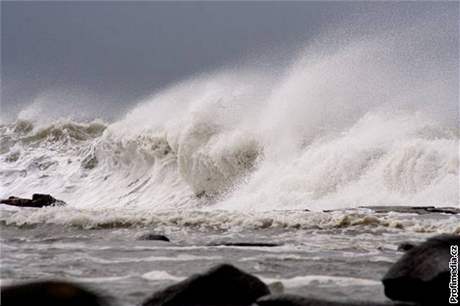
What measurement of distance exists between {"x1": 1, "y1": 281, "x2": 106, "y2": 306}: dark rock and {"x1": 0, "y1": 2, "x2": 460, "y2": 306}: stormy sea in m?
0.60

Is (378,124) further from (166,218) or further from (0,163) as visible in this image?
(0,163)

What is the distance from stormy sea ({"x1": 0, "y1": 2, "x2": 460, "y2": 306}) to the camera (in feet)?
18.8

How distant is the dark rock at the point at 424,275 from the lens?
12.4 feet

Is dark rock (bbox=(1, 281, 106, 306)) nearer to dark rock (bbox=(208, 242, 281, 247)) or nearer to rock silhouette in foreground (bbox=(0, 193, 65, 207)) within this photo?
dark rock (bbox=(208, 242, 281, 247))

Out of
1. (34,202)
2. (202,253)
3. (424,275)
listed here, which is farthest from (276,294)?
(34,202)

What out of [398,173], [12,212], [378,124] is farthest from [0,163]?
[398,173]

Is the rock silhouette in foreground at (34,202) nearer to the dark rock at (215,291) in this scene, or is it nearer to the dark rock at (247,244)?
the dark rock at (247,244)

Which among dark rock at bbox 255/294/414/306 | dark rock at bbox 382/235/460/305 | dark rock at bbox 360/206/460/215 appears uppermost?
dark rock at bbox 360/206/460/215

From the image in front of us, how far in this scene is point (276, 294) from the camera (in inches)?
154

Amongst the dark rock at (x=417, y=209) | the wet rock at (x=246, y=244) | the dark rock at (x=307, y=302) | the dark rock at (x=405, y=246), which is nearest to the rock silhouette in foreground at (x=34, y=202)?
the dark rock at (x=417, y=209)

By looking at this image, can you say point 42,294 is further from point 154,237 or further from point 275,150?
point 275,150

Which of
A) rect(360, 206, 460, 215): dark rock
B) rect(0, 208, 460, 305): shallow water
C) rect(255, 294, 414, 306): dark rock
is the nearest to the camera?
rect(255, 294, 414, 306): dark rock

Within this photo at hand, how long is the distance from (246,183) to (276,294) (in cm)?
1055

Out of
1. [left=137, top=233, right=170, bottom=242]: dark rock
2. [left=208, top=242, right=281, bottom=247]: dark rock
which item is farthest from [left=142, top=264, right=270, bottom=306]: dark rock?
A: [left=137, top=233, right=170, bottom=242]: dark rock
